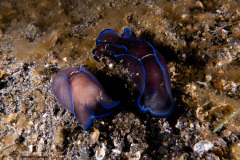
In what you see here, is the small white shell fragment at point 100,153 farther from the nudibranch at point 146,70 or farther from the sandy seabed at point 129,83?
the nudibranch at point 146,70

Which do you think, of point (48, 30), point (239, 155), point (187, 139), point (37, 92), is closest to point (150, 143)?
point (187, 139)

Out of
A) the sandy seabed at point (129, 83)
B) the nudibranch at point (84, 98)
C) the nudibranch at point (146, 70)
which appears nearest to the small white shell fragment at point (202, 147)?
the sandy seabed at point (129, 83)

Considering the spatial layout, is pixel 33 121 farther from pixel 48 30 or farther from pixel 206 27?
pixel 206 27

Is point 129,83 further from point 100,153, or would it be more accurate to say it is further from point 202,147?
point 202,147

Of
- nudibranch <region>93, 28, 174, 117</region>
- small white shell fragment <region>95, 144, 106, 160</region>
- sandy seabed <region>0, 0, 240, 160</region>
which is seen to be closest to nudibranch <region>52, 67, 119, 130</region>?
sandy seabed <region>0, 0, 240, 160</region>

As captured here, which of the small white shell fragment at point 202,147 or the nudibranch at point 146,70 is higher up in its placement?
the nudibranch at point 146,70

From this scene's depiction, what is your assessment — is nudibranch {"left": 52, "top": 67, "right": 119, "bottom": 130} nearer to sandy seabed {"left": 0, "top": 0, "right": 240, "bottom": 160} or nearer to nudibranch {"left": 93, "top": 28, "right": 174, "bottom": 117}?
sandy seabed {"left": 0, "top": 0, "right": 240, "bottom": 160}
